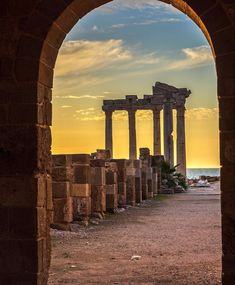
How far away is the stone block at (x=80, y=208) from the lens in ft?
49.8

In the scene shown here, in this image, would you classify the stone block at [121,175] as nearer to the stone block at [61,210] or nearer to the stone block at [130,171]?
the stone block at [130,171]

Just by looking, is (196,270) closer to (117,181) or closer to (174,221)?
(174,221)

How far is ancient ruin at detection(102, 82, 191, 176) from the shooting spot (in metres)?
42.1

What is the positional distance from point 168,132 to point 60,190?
29.0m

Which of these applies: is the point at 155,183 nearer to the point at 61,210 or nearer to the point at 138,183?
the point at 138,183

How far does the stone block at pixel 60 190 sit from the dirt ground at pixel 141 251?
1.00m

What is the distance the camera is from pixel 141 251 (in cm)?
1098

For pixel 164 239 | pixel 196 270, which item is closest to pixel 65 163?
pixel 164 239

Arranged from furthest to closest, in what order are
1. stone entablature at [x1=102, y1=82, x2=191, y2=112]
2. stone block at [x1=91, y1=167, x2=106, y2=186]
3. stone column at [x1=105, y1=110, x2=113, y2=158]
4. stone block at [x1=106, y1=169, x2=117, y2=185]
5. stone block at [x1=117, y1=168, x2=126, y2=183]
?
1. stone column at [x1=105, y1=110, x2=113, y2=158]
2. stone entablature at [x1=102, y1=82, x2=191, y2=112]
3. stone block at [x1=117, y1=168, x2=126, y2=183]
4. stone block at [x1=106, y1=169, x2=117, y2=185]
5. stone block at [x1=91, y1=167, x2=106, y2=186]

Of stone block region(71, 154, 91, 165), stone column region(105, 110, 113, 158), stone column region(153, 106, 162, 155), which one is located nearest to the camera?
stone block region(71, 154, 91, 165)

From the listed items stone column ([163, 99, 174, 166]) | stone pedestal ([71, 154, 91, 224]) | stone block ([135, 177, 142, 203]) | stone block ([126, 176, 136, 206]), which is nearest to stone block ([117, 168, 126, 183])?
stone block ([126, 176, 136, 206])

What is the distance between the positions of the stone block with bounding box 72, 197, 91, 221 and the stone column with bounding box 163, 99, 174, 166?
26.5 meters

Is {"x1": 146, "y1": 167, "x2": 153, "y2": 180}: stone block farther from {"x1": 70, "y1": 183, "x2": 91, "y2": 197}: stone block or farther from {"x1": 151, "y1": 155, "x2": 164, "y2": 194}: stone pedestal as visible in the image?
{"x1": 70, "y1": 183, "x2": 91, "y2": 197}: stone block

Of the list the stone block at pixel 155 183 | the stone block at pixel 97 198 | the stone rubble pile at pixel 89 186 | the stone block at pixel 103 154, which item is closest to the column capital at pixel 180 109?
the stone block at pixel 155 183
